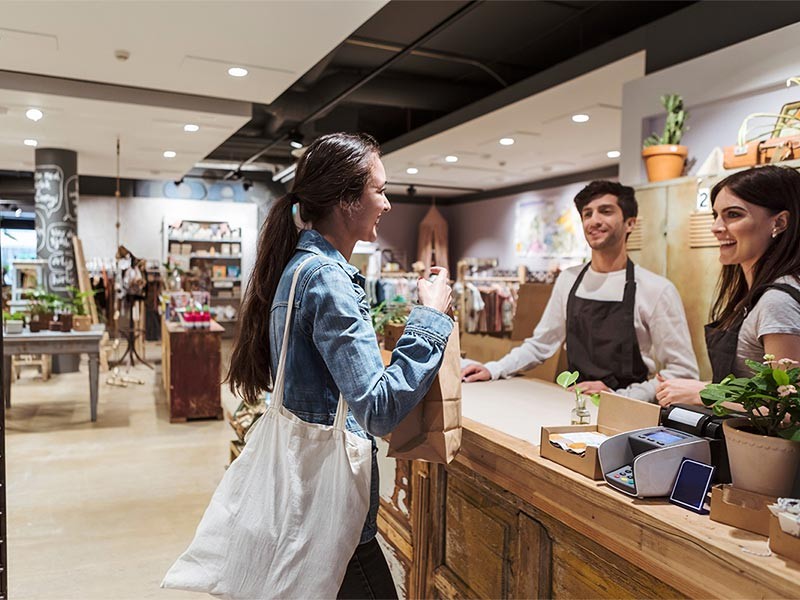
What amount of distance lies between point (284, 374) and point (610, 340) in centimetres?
173

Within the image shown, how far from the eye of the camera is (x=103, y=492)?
4363 mm

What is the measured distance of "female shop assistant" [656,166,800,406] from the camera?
6.18ft

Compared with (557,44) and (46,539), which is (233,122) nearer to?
(557,44)

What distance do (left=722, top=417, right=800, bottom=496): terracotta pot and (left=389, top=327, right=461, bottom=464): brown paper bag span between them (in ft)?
1.96

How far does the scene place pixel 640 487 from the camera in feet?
4.23

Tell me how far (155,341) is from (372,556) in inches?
499

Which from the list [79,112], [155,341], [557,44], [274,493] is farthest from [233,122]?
[155,341]

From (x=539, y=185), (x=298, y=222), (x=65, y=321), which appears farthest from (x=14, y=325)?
(x=539, y=185)

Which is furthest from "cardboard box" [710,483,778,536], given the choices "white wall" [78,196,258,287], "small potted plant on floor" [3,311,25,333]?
"white wall" [78,196,258,287]

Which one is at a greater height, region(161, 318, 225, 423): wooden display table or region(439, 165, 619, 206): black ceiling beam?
region(439, 165, 619, 206): black ceiling beam

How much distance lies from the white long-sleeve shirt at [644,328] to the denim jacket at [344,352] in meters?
1.34

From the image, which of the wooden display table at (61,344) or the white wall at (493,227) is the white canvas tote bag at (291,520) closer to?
the wooden display table at (61,344)

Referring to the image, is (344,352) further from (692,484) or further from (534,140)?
(534,140)

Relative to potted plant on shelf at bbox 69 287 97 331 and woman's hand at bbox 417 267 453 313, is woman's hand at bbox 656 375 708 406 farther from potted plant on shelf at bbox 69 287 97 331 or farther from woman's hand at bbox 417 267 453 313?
potted plant on shelf at bbox 69 287 97 331
